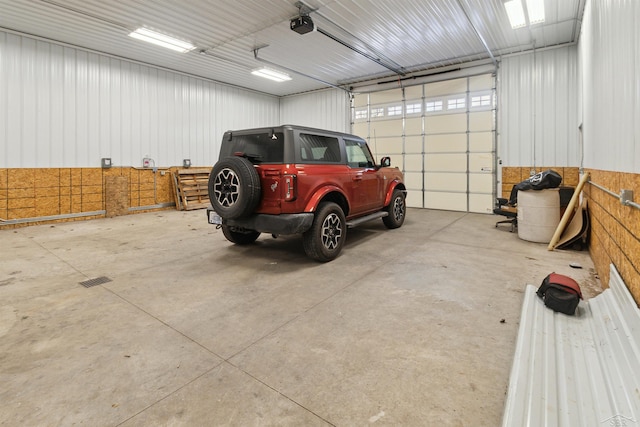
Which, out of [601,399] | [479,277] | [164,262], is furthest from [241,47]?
[601,399]

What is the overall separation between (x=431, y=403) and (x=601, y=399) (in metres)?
0.81

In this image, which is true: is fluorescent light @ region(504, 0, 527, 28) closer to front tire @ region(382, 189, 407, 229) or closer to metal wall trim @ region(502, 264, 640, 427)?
front tire @ region(382, 189, 407, 229)

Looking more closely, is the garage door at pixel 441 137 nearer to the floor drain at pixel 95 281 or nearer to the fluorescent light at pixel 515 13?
the fluorescent light at pixel 515 13

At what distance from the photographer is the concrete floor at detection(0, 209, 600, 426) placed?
1.61 metres

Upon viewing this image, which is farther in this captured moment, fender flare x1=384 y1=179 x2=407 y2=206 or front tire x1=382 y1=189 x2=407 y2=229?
front tire x1=382 y1=189 x2=407 y2=229

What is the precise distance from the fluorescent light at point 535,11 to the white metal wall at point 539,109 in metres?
1.82

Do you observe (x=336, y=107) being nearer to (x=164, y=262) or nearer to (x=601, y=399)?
(x=164, y=262)

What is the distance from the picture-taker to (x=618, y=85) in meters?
2.78

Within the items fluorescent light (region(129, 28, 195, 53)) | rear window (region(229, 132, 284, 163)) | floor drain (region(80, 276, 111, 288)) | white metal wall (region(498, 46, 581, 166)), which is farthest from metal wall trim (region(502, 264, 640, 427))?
fluorescent light (region(129, 28, 195, 53))

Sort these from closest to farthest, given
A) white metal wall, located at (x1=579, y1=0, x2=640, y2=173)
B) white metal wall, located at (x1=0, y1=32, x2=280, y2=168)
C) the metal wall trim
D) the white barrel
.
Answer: the metal wall trim → white metal wall, located at (x1=579, y1=0, x2=640, y2=173) → the white barrel → white metal wall, located at (x1=0, y1=32, x2=280, y2=168)

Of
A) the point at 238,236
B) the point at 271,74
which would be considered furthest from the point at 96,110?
the point at 238,236

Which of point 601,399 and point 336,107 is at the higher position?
point 336,107

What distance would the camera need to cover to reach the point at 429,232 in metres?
6.10

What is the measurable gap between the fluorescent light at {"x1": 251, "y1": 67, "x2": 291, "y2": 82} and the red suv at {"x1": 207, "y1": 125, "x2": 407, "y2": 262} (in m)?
6.04
